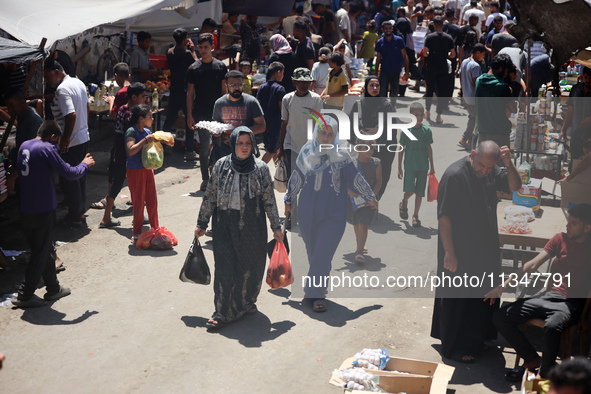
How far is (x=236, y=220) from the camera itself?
673 cm

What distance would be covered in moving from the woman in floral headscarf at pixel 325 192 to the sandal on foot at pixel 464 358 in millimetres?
1499

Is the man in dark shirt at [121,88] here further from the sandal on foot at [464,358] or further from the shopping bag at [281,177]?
the sandal on foot at [464,358]

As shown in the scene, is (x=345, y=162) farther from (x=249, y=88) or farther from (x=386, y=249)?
(x=249, y=88)

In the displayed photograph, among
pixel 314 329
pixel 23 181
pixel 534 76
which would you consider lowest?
pixel 314 329

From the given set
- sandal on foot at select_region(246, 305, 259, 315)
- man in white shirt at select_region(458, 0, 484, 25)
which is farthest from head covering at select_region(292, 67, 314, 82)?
man in white shirt at select_region(458, 0, 484, 25)

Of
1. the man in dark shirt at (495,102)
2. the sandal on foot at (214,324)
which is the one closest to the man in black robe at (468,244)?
the sandal on foot at (214,324)

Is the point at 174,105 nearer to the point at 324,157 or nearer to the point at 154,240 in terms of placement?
the point at 154,240

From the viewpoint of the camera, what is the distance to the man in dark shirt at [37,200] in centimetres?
699

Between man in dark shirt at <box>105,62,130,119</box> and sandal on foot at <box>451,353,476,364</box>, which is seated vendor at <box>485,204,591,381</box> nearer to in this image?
sandal on foot at <box>451,353,476,364</box>

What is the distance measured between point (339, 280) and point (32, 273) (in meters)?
3.09

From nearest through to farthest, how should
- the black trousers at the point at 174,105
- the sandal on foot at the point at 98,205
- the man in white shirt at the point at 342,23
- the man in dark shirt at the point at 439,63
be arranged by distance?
the sandal on foot at the point at 98,205, the black trousers at the point at 174,105, the man in dark shirt at the point at 439,63, the man in white shirt at the point at 342,23

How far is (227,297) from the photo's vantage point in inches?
268

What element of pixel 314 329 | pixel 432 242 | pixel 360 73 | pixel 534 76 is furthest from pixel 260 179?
pixel 360 73

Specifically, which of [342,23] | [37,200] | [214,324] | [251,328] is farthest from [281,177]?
[342,23]
